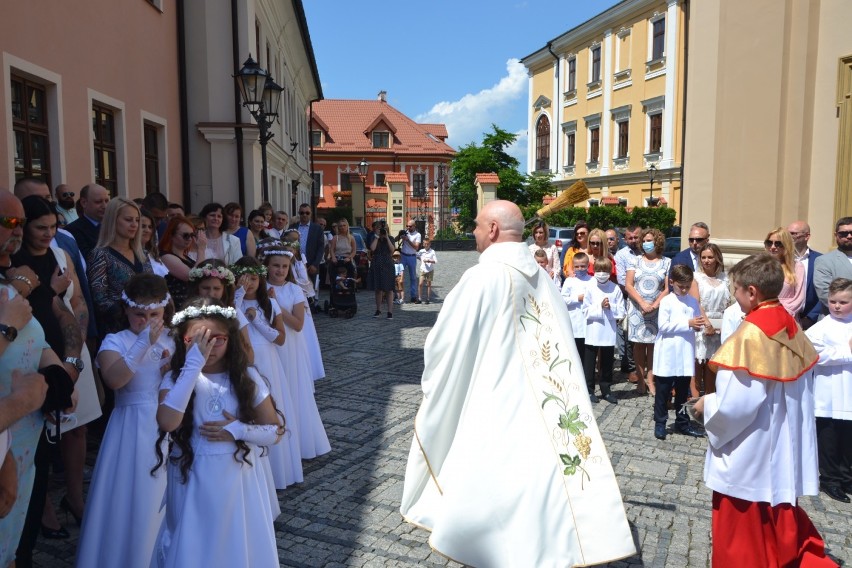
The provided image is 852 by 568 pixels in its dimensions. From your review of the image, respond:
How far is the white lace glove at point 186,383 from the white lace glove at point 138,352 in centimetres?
65

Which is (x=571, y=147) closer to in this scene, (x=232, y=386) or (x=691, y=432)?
(x=691, y=432)

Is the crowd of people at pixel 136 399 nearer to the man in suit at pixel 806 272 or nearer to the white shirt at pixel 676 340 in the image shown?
the white shirt at pixel 676 340

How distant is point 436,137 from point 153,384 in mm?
58417

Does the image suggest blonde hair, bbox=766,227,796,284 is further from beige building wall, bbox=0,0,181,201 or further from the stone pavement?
beige building wall, bbox=0,0,181,201

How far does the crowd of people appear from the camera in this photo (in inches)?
115

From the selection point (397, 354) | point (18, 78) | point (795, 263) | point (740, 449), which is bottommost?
point (397, 354)

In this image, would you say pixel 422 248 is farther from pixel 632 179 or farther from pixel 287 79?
pixel 632 179

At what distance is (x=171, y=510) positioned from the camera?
3035mm

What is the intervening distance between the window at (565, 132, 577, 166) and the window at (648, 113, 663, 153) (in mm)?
7328

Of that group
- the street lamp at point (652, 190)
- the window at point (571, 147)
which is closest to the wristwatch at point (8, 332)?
the street lamp at point (652, 190)

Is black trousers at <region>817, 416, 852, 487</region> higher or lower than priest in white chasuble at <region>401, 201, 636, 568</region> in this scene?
lower

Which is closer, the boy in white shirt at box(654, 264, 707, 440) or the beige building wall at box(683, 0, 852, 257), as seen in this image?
the boy in white shirt at box(654, 264, 707, 440)

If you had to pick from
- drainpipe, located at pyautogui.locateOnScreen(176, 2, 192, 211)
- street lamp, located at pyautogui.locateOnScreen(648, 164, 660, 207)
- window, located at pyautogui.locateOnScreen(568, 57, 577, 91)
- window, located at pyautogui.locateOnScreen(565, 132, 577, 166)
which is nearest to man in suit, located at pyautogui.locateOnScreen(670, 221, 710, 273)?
drainpipe, located at pyautogui.locateOnScreen(176, 2, 192, 211)

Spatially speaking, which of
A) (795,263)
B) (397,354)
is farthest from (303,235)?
(795,263)
